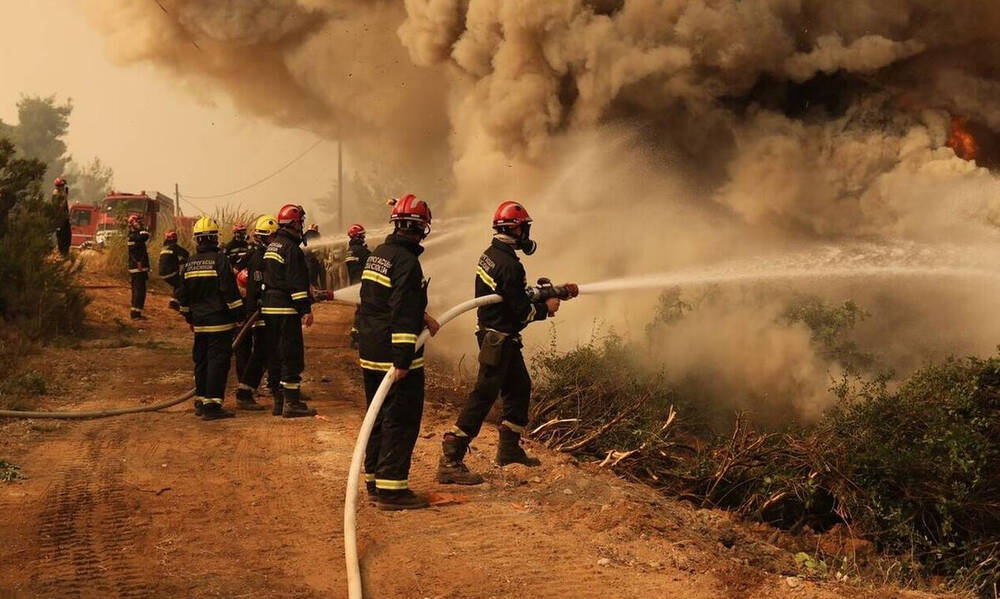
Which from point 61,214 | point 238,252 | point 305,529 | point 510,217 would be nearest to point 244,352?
point 238,252

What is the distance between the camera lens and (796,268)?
41.2 feet

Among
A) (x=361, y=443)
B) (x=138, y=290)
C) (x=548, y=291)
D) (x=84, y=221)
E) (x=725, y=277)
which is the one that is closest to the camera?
(x=361, y=443)

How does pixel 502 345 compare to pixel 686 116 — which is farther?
pixel 686 116

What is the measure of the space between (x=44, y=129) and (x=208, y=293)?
69.9 m

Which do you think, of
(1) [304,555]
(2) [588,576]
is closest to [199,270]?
(1) [304,555]

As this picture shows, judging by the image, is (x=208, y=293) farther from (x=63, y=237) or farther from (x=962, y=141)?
(x=962, y=141)

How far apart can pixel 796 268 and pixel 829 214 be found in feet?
3.04

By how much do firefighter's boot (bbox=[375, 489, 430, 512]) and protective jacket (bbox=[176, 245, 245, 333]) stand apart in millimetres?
3510

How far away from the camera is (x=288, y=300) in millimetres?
8680

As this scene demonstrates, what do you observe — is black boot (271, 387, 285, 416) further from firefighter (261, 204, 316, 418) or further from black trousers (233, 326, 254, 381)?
black trousers (233, 326, 254, 381)

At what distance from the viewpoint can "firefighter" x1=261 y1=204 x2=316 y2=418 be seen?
28.1ft

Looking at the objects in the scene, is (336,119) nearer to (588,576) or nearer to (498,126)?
(498,126)

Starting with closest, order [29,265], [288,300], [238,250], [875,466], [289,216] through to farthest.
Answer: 1. [875,466]
2. [288,300]
3. [289,216]
4. [238,250]
5. [29,265]

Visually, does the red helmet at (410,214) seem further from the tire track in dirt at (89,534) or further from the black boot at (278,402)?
the black boot at (278,402)
